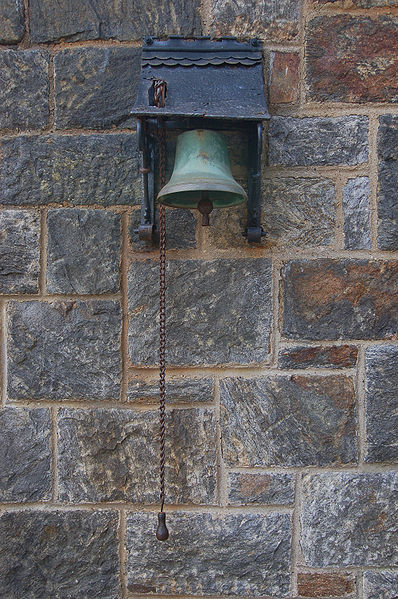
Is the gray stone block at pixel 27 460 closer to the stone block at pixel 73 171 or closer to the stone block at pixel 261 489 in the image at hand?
the stone block at pixel 261 489

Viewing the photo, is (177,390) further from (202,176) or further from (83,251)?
(202,176)

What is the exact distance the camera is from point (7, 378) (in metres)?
1.84

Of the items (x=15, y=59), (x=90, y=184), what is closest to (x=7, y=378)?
(x=90, y=184)

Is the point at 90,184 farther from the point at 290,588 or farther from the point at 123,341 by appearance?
the point at 290,588

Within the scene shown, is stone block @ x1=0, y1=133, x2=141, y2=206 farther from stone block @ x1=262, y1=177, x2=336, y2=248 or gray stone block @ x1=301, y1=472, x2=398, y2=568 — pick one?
gray stone block @ x1=301, y1=472, x2=398, y2=568

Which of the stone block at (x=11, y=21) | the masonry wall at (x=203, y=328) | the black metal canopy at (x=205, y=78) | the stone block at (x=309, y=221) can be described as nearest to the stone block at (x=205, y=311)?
the masonry wall at (x=203, y=328)

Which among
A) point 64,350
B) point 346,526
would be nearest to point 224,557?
point 346,526

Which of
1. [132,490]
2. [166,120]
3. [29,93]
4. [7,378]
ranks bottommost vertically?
[132,490]

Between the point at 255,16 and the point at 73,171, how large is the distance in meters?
0.80

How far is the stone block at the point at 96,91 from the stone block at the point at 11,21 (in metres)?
0.16

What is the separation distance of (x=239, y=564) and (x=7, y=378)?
0.97m

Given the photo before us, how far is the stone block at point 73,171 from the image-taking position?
1.85 metres

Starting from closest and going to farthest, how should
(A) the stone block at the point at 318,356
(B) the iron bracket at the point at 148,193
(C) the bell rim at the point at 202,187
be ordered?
(C) the bell rim at the point at 202,187, (B) the iron bracket at the point at 148,193, (A) the stone block at the point at 318,356

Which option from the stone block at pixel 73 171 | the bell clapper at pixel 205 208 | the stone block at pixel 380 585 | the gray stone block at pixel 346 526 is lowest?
the stone block at pixel 380 585
